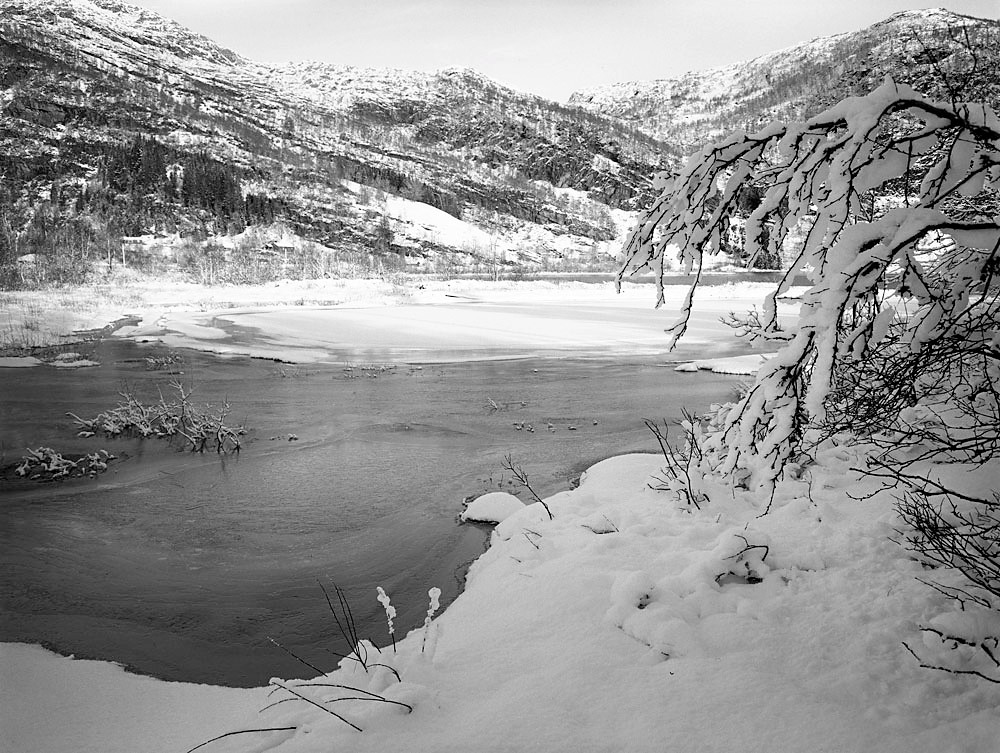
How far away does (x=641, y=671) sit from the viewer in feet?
9.25

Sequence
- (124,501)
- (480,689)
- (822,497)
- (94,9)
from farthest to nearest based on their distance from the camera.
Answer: (94,9)
(124,501)
(822,497)
(480,689)

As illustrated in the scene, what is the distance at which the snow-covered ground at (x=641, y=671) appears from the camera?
94.2 inches

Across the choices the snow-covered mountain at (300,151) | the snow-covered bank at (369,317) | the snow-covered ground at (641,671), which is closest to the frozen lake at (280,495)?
the snow-covered ground at (641,671)

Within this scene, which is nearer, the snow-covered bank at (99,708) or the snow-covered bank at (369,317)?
the snow-covered bank at (99,708)

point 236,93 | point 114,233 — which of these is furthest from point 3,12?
point 114,233

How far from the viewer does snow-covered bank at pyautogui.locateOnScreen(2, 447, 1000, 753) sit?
7.82ft

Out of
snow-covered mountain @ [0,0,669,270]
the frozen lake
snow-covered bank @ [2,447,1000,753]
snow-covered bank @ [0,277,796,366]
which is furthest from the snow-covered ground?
snow-covered mountain @ [0,0,669,270]

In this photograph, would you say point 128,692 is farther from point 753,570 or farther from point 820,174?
point 820,174

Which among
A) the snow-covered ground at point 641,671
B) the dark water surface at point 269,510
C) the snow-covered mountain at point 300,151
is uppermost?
the snow-covered mountain at point 300,151

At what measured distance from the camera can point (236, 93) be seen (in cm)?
12112

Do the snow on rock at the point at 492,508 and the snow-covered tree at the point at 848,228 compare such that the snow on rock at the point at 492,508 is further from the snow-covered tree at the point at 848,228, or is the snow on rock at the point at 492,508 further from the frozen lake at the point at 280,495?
the snow-covered tree at the point at 848,228

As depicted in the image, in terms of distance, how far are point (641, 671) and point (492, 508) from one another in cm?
374

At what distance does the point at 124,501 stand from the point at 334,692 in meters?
5.41

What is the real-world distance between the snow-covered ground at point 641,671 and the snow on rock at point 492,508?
5.20 ft
